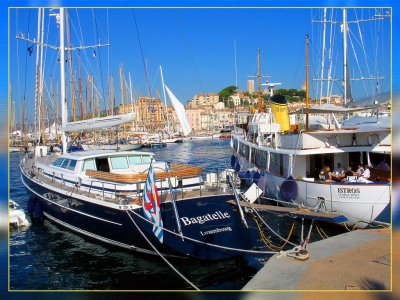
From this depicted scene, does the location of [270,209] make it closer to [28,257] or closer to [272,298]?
[272,298]

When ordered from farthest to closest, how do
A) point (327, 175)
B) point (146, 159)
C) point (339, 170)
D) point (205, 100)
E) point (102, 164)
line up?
point (205, 100) → point (339, 170) → point (327, 175) → point (146, 159) → point (102, 164)

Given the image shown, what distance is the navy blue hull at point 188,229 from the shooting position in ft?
26.8

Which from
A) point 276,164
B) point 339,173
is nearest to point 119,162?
point 276,164

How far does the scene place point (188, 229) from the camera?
8156 mm

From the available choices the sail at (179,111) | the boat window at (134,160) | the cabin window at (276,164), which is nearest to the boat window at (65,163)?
the boat window at (134,160)

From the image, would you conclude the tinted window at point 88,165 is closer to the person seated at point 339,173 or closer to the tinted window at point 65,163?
the tinted window at point 65,163

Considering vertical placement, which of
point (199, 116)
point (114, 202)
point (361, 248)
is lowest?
point (361, 248)

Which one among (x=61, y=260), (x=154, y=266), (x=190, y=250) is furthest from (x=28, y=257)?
(x=190, y=250)

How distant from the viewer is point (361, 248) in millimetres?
7406

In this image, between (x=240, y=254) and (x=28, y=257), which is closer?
(x=240, y=254)

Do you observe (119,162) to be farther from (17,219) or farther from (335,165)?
(335,165)

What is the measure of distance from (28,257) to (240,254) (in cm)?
450

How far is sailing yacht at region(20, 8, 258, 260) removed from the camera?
8141mm

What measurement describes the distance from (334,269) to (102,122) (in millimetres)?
6424
